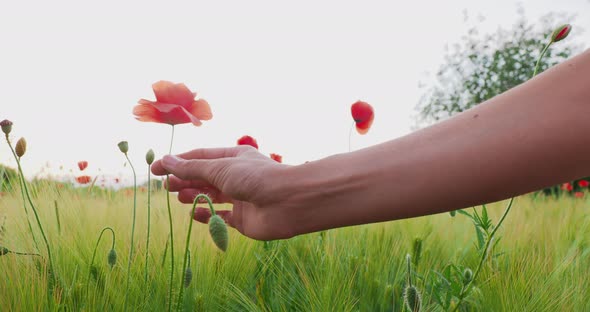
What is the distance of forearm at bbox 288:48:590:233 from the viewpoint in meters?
0.74

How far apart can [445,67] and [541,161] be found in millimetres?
10751

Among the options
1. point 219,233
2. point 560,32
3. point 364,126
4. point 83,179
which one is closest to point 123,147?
point 219,233

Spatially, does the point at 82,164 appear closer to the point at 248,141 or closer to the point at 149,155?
the point at 248,141

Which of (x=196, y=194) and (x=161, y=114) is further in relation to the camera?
(x=196, y=194)

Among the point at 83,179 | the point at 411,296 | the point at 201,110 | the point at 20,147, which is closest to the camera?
the point at 411,296

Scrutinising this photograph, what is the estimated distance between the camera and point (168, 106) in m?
1.02

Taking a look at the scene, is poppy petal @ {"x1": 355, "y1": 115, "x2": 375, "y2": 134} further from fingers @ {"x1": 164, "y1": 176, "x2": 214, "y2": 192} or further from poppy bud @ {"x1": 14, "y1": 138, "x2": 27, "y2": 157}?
poppy bud @ {"x1": 14, "y1": 138, "x2": 27, "y2": 157}

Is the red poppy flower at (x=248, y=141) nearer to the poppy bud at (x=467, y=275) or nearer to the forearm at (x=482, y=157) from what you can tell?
the forearm at (x=482, y=157)

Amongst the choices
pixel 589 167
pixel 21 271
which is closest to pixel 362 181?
pixel 589 167

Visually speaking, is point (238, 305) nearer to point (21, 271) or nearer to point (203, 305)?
point (203, 305)

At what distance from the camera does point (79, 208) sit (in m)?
1.44

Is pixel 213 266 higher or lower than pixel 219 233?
lower

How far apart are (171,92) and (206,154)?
8.4 inches

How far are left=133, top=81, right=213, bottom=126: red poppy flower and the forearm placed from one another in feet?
1.17
